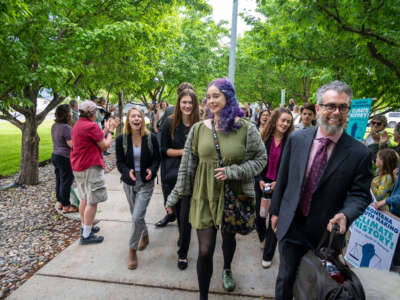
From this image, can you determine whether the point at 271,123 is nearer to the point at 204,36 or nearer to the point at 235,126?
the point at 235,126

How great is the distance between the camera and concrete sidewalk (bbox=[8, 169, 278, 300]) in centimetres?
292

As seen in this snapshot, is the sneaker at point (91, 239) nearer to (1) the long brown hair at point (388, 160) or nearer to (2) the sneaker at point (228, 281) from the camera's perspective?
(2) the sneaker at point (228, 281)

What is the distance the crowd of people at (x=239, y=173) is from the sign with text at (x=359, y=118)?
0.57 meters

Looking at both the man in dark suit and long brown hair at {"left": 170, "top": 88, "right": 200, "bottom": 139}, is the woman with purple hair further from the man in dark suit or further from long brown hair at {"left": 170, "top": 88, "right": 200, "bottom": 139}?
long brown hair at {"left": 170, "top": 88, "right": 200, "bottom": 139}

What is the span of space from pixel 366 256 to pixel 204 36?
66.3 ft

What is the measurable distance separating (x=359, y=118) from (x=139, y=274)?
3.75 meters

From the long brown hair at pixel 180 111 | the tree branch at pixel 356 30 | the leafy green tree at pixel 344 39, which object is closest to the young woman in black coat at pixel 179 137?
the long brown hair at pixel 180 111

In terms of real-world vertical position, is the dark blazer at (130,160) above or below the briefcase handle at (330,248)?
above

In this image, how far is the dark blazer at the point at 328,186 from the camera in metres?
1.95

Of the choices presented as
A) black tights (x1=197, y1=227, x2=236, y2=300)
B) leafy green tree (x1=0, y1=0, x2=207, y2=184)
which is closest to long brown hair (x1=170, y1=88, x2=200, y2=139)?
black tights (x1=197, y1=227, x2=236, y2=300)

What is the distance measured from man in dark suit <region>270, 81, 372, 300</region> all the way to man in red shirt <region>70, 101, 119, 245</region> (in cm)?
252

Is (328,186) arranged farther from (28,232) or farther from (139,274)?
(28,232)

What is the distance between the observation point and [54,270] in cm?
329

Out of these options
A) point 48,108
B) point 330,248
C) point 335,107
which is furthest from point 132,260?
point 48,108
